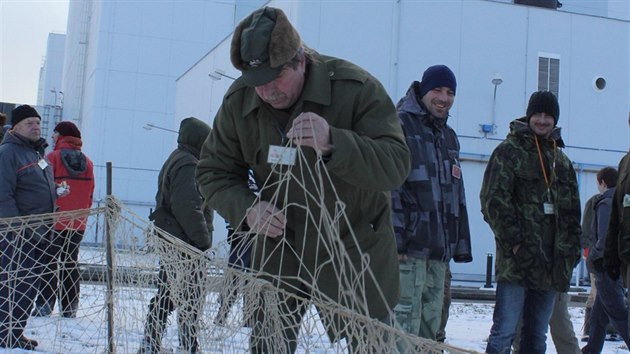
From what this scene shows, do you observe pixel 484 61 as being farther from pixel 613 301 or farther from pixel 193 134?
pixel 193 134

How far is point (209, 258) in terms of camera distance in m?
2.60

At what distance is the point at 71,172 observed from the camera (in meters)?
6.43

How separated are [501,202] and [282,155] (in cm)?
214

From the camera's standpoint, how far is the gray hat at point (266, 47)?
7.27 ft

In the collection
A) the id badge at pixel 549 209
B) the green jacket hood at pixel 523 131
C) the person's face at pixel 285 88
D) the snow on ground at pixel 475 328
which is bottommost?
the snow on ground at pixel 475 328

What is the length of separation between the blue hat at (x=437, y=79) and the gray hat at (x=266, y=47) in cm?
162

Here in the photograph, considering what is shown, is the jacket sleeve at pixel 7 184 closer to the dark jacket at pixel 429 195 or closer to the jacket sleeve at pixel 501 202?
the dark jacket at pixel 429 195

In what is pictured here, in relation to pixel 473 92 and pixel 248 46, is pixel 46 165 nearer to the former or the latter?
pixel 248 46

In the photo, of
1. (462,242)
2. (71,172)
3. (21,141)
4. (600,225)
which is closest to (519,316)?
(462,242)

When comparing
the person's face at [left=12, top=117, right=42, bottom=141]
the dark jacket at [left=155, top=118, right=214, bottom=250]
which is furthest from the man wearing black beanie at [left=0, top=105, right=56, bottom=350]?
the dark jacket at [left=155, top=118, right=214, bottom=250]

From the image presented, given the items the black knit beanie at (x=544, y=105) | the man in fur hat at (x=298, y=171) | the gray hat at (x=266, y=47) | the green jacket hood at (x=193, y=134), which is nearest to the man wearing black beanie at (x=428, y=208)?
the black knit beanie at (x=544, y=105)

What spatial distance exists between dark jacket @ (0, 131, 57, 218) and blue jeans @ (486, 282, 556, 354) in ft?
9.83

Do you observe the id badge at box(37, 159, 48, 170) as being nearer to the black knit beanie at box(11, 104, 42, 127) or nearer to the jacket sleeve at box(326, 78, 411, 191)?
the black knit beanie at box(11, 104, 42, 127)

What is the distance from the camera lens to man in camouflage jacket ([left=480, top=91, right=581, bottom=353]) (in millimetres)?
4047
